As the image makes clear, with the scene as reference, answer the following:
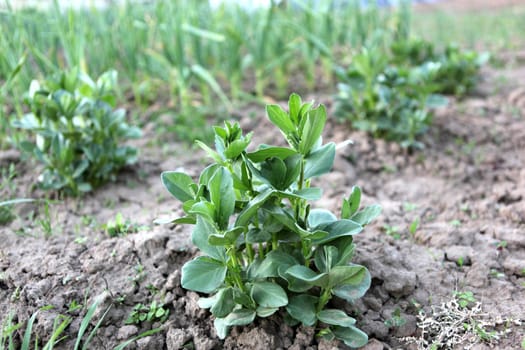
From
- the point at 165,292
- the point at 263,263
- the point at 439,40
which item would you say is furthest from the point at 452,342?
the point at 439,40

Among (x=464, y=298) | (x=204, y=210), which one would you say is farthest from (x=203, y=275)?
(x=464, y=298)

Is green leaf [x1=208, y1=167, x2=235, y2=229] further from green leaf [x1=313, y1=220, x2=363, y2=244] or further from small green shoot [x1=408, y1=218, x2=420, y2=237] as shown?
small green shoot [x1=408, y1=218, x2=420, y2=237]

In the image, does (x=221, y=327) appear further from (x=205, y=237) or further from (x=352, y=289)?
(x=352, y=289)

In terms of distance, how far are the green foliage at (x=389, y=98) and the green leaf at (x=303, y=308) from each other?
1.50 metres

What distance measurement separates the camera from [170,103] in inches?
130

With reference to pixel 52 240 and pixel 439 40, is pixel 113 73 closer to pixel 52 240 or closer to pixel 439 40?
pixel 52 240

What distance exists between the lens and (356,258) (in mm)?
1624

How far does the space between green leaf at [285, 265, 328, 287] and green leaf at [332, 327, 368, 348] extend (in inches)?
6.1

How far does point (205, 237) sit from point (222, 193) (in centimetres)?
14

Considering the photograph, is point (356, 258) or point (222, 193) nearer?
point (222, 193)

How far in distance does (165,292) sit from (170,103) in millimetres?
1944

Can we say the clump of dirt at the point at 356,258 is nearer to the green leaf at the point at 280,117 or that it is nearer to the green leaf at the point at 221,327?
the green leaf at the point at 221,327

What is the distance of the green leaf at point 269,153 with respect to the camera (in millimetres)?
1275

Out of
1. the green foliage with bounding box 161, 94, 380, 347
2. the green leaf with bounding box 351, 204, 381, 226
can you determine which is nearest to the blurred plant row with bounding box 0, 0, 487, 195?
the green foliage with bounding box 161, 94, 380, 347
